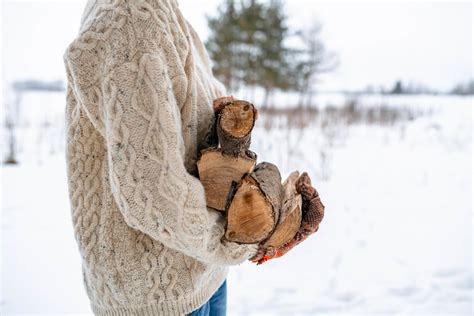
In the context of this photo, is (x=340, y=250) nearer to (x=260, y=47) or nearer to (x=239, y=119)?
(x=239, y=119)

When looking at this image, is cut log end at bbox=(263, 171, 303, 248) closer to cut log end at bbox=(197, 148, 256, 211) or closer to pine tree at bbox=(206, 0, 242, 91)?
cut log end at bbox=(197, 148, 256, 211)

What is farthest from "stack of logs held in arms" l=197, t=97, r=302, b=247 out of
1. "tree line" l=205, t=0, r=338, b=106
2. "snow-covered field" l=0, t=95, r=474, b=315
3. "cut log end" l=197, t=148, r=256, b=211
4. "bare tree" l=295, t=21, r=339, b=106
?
"bare tree" l=295, t=21, r=339, b=106

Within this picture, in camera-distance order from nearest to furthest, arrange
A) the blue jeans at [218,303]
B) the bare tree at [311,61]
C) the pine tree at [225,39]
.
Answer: the blue jeans at [218,303], the pine tree at [225,39], the bare tree at [311,61]

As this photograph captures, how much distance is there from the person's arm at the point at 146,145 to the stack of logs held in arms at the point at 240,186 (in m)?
0.07

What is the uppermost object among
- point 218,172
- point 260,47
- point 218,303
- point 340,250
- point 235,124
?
point 260,47

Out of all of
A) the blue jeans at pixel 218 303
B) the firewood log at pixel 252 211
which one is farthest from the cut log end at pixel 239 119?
the blue jeans at pixel 218 303

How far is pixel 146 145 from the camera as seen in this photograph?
72cm

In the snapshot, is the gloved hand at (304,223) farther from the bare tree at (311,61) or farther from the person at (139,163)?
the bare tree at (311,61)

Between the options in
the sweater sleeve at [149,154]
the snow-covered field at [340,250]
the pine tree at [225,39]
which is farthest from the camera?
the pine tree at [225,39]

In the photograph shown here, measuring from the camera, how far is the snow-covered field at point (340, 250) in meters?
2.23

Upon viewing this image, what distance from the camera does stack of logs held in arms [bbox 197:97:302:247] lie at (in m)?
0.79

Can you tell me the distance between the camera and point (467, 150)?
643cm

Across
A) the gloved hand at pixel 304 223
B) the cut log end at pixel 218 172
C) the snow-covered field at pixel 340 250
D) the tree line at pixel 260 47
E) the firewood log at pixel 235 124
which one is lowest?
the snow-covered field at pixel 340 250

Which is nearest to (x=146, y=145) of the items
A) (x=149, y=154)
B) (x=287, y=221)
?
(x=149, y=154)
